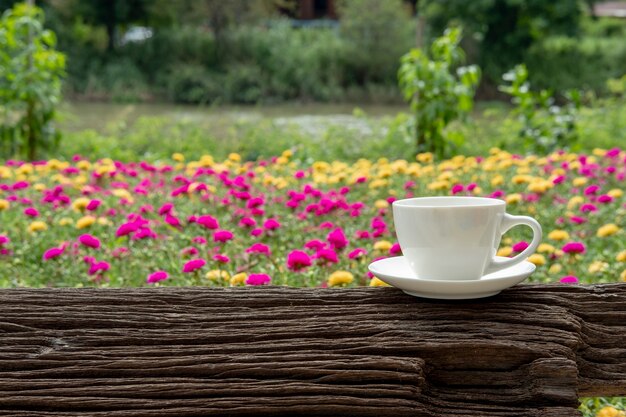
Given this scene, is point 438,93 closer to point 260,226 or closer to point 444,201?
point 260,226

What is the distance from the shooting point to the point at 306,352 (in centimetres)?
112

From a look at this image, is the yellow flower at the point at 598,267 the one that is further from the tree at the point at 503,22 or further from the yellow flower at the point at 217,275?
the tree at the point at 503,22

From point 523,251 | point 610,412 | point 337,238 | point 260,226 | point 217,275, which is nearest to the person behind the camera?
point 523,251

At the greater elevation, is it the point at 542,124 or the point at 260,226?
the point at 260,226

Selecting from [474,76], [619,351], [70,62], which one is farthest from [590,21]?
[619,351]

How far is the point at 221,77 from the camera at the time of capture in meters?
17.2

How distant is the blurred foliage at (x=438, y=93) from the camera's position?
20.4 ft

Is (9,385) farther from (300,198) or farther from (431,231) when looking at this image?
(300,198)

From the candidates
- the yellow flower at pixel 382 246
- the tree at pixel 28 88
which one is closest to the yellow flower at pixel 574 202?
the yellow flower at pixel 382 246

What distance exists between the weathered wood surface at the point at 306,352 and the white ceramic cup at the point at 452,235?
0.05 meters

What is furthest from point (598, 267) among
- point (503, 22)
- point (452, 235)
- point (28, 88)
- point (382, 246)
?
point (503, 22)

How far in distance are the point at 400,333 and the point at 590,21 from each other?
74.6ft

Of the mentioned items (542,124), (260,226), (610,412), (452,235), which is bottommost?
(542,124)

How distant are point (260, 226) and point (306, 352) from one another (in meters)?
2.17
